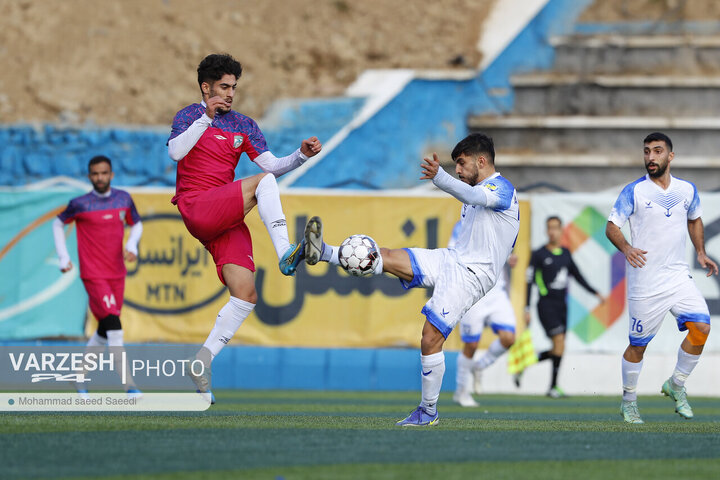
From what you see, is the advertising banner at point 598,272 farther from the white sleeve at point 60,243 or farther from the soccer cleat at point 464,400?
the white sleeve at point 60,243

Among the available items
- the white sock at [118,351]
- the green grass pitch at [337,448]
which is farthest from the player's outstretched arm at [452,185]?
the white sock at [118,351]

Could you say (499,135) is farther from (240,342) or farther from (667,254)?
(667,254)

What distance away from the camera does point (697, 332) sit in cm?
916

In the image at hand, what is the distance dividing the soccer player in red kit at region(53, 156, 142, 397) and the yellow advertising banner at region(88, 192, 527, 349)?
161 inches

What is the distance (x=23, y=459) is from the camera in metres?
5.95

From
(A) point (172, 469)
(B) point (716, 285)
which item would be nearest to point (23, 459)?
(A) point (172, 469)

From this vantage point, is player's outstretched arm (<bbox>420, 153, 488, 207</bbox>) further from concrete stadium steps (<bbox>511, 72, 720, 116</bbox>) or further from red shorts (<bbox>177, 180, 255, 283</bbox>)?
concrete stadium steps (<bbox>511, 72, 720, 116</bbox>)

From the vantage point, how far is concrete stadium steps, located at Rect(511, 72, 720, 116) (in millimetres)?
19359

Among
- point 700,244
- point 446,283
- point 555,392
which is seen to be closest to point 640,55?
point 555,392

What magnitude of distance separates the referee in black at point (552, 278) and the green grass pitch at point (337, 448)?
6.21m

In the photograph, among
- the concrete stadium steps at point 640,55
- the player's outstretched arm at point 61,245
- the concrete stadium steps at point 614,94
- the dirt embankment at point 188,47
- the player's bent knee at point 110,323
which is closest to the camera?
the player's bent knee at point 110,323

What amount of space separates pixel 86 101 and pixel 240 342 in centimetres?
698

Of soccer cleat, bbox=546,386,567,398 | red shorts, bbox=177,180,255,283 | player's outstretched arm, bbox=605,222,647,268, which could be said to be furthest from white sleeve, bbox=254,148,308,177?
soccer cleat, bbox=546,386,567,398

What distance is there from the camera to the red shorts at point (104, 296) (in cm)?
1127
